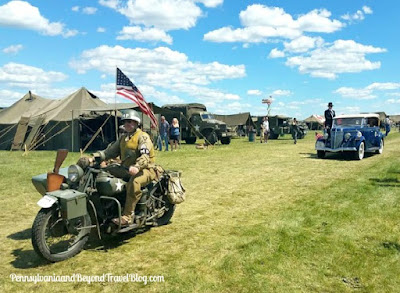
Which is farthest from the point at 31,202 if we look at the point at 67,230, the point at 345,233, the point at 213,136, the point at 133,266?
the point at 213,136

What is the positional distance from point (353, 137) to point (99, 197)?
12.0 meters

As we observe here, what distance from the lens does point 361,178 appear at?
10047 mm

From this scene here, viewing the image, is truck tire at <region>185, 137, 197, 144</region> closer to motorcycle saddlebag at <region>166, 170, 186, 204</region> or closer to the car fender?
the car fender

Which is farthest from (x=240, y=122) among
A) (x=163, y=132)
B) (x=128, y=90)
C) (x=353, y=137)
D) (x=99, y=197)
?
(x=99, y=197)

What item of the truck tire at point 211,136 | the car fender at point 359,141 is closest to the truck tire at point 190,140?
the truck tire at point 211,136

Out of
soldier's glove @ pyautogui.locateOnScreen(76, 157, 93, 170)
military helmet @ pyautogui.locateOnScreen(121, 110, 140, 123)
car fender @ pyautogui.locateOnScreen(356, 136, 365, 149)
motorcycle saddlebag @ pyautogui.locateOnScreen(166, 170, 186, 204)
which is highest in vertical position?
military helmet @ pyautogui.locateOnScreen(121, 110, 140, 123)

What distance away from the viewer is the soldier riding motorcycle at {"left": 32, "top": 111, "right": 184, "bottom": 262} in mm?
4570

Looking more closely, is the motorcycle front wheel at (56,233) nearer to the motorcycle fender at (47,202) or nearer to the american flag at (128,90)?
the motorcycle fender at (47,202)

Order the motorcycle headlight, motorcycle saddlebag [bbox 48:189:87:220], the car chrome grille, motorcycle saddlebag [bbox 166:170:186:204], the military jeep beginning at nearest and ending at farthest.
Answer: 1. motorcycle saddlebag [bbox 48:189:87:220]
2. the motorcycle headlight
3. motorcycle saddlebag [bbox 166:170:186:204]
4. the car chrome grille
5. the military jeep

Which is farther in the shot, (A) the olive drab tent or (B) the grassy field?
(A) the olive drab tent

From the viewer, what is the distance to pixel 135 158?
549 centimetres

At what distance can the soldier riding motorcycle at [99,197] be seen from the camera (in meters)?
4.57

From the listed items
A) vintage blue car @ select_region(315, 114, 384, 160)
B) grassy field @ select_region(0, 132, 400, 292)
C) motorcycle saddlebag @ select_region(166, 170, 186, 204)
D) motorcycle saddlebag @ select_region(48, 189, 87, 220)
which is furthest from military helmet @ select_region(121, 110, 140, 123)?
vintage blue car @ select_region(315, 114, 384, 160)

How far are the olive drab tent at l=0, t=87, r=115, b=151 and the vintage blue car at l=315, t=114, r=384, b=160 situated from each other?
11.8 meters
